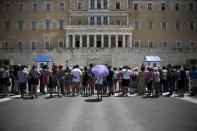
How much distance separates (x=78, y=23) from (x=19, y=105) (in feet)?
188

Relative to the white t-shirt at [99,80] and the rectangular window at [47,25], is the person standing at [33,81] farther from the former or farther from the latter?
the rectangular window at [47,25]

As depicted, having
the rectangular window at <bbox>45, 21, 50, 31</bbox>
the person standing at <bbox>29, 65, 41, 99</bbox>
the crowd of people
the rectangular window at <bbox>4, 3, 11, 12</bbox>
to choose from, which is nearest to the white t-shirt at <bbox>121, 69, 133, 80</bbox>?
the crowd of people

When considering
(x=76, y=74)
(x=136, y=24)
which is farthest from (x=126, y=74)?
(x=136, y=24)

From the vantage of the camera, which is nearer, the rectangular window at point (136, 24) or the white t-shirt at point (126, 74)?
the white t-shirt at point (126, 74)

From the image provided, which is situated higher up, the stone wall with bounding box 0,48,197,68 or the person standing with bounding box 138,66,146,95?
the stone wall with bounding box 0,48,197,68

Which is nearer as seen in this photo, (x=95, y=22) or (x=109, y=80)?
(x=109, y=80)

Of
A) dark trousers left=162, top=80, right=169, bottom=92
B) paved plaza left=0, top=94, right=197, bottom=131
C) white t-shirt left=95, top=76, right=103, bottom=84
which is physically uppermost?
white t-shirt left=95, top=76, right=103, bottom=84

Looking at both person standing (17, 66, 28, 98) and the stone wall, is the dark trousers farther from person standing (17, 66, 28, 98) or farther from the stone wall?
the stone wall

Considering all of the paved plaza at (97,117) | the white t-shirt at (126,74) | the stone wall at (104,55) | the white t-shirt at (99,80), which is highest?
the stone wall at (104,55)

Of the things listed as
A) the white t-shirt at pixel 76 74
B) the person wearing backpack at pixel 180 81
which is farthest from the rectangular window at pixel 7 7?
the person wearing backpack at pixel 180 81

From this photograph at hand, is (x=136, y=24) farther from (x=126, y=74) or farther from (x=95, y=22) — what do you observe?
(x=126, y=74)

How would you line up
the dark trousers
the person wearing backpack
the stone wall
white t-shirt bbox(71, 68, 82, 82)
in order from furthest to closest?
1. the stone wall
2. the dark trousers
3. white t-shirt bbox(71, 68, 82, 82)
4. the person wearing backpack

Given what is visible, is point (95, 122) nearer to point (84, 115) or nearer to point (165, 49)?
point (84, 115)

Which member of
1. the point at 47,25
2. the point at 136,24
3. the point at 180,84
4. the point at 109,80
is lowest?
the point at 180,84
